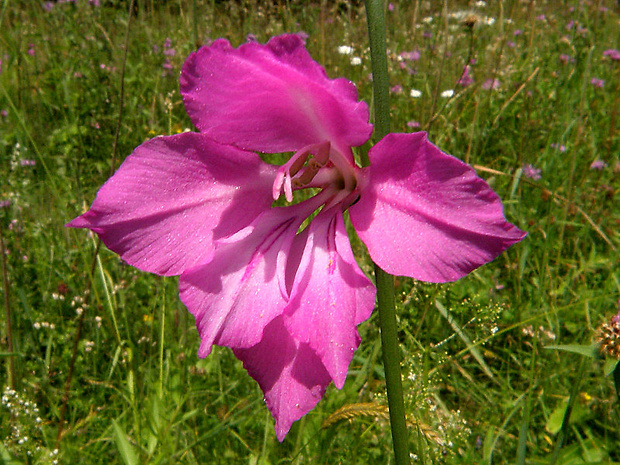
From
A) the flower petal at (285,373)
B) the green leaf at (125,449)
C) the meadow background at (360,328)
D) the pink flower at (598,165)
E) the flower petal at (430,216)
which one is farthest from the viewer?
the pink flower at (598,165)

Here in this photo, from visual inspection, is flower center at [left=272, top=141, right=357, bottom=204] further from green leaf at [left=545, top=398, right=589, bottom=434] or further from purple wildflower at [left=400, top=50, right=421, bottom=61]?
purple wildflower at [left=400, top=50, right=421, bottom=61]

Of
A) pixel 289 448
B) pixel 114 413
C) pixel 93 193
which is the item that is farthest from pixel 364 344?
pixel 93 193

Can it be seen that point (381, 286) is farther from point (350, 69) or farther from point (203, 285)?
point (350, 69)

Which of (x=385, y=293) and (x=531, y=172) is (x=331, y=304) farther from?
(x=531, y=172)

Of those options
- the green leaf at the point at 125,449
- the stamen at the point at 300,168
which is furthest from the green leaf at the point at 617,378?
the green leaf at the point at 125,449

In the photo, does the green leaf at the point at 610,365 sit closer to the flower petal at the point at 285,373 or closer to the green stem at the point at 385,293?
the green stem at the point at 385,293

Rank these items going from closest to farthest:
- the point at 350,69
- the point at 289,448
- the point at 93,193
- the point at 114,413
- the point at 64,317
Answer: the point at 289,448 → the point at 114,413 → the point at 64,317 → the point at 93,193 → the point at 350,69

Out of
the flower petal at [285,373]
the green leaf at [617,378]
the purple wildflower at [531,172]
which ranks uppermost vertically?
the flower petal at [285,373]
